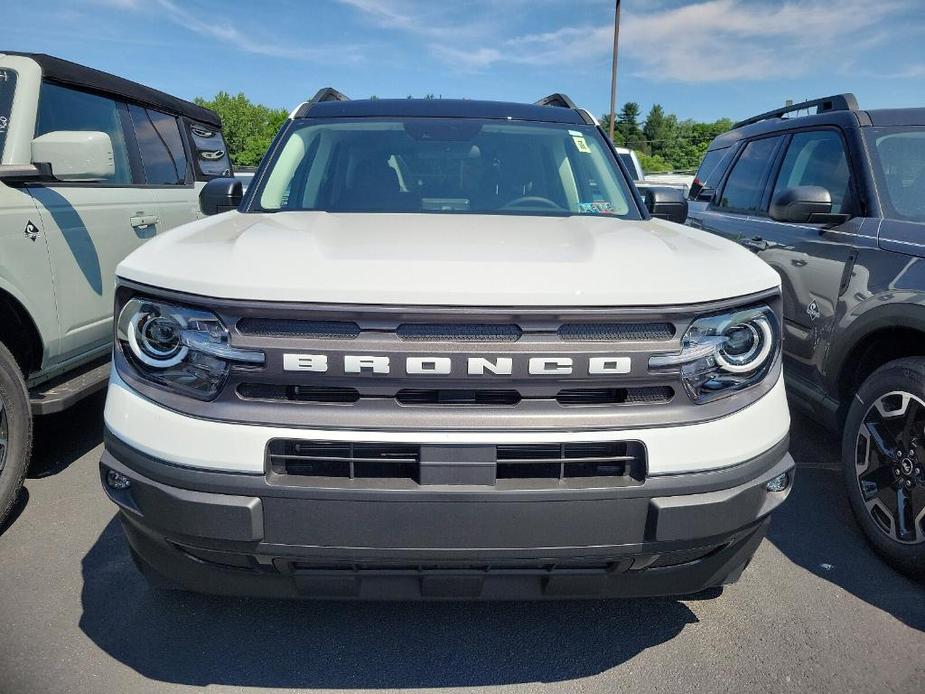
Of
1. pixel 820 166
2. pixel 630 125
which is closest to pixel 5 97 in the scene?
pixel 820 166

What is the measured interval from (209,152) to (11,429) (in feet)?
13.8

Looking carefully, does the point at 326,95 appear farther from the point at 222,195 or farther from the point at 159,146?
the point at 159,146

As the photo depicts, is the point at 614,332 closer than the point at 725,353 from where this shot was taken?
Yes

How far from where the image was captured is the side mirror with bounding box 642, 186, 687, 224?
3455 millimetres

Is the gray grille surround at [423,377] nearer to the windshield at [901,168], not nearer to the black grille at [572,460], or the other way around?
the black grille at [572,460]

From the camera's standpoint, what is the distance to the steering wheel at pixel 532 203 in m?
3.17

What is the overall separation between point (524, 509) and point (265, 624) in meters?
1.26

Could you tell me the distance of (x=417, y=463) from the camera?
184 cm

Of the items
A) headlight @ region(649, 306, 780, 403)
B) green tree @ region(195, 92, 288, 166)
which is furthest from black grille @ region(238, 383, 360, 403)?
green tree @ region(195, 92, 288, 166)

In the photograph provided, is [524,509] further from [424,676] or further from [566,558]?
[424,676]

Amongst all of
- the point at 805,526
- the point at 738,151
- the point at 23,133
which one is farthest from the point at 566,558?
the point at 738,151

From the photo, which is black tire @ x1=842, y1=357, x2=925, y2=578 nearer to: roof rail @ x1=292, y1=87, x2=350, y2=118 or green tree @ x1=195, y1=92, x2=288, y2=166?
roof rail @ x1=292, y1=87, x2=350, y2=118

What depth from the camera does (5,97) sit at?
3727 millimetres

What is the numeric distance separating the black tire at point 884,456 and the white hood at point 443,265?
1089 millimetres
